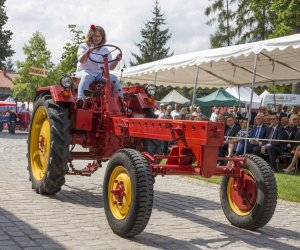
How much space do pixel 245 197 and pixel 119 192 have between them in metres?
1.38

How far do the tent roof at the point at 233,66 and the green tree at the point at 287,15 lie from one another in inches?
210

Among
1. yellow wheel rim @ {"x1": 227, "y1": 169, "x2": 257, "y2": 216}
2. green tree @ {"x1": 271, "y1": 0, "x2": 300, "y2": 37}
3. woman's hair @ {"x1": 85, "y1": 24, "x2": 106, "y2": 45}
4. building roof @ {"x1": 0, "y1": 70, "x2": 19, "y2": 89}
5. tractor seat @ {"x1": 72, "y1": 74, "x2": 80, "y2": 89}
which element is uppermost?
building roof @ {"x1": 0, "y1": 70, "x2": 19, "y2": 89}

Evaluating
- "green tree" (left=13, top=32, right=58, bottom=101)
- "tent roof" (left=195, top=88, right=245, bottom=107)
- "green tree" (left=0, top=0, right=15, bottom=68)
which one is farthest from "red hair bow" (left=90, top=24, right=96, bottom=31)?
"green tree" (left=13, top=32, right=58, bottom=101)

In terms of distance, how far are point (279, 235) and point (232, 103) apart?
777 inches

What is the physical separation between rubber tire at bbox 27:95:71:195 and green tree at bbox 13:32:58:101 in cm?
4875

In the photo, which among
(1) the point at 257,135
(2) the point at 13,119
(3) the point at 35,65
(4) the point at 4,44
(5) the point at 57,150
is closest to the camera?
(5) the point at 57,150

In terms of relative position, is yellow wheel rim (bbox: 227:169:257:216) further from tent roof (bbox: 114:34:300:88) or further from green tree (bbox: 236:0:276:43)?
green tree (bbox: 236:0:276:43)

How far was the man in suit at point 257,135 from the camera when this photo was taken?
35.1 feet

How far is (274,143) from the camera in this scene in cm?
1048

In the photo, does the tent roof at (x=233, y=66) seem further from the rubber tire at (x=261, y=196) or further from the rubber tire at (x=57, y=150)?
the rubber tire at (x=57, y=150)

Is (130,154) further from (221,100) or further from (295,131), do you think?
(221,100)

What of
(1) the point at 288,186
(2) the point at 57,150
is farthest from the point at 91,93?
(1) the point at 288,186

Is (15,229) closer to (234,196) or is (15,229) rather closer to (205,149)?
(205,149)

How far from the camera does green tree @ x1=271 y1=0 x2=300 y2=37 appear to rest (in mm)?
19625
